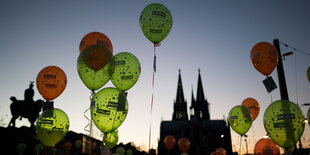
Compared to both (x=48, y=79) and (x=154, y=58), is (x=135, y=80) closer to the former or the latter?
(x=154, y=58)

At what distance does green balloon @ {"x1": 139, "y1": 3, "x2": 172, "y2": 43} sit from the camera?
4801 mm

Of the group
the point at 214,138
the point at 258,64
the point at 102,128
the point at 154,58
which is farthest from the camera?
the point at 214,138

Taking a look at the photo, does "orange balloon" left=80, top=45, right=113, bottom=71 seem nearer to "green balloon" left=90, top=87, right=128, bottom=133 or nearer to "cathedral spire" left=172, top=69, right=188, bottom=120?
"green balloon" left=90, top=87, right=128, bottom=133

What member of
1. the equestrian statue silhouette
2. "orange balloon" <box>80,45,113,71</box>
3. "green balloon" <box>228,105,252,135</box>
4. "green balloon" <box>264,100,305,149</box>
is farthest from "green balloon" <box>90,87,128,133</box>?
the equestrian statue silhouette

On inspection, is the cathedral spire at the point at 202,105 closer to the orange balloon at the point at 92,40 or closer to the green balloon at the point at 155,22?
the green balloon at the point at 155,22

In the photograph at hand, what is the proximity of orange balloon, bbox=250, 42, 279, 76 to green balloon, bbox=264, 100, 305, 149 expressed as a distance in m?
1.30

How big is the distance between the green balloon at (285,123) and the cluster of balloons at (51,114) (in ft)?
16.4

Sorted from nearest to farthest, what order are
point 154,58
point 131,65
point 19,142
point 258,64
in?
1. point 154,58
2. point 131,65
3. point 258,64
4. point 19,142

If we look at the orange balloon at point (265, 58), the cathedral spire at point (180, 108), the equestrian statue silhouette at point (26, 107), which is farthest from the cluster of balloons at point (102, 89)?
the cathedral spire at point (180, 108)

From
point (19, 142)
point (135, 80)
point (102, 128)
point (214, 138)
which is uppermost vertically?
point (135, 80)

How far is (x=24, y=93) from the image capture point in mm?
11398

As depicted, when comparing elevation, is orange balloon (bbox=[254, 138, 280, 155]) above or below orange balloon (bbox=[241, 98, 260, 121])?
below

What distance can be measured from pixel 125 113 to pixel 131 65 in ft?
3.95

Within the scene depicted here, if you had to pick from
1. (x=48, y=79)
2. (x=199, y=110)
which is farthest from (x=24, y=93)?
(x=199, y=110)
